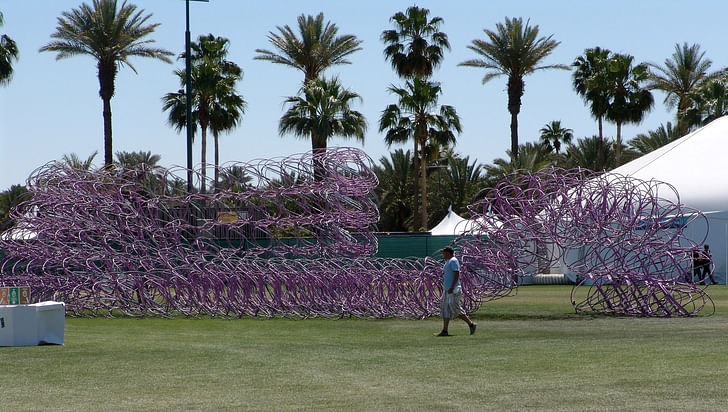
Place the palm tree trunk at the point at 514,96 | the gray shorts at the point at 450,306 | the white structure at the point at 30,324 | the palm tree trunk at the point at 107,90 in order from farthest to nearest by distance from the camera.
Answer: the palm tree trunk at the point at 514,96, the palm tree trunk at the point at 107,90, the gray shorts at the point at 450,306, the white structure at the point at 30,324

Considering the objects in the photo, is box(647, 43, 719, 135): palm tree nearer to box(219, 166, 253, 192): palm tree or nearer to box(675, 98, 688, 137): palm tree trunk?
box(675, 98, 688, 137): palm tree trunk

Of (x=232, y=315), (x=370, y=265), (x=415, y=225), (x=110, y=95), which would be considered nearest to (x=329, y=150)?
(x=370, y=265)

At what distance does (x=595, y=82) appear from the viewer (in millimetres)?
57125

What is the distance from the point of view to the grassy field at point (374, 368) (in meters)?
10.3

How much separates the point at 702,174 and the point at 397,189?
23391 millimetres

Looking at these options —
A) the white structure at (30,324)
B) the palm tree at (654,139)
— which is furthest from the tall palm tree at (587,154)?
the white structure at (30,324)

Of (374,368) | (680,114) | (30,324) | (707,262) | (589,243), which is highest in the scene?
(680,114)

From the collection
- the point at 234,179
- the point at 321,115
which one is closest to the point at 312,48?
the point at 321,115

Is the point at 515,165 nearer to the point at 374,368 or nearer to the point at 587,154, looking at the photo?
the point at 587,154

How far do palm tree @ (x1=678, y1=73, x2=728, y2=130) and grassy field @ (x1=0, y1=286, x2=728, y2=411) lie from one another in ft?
118

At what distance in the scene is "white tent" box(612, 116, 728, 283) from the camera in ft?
123

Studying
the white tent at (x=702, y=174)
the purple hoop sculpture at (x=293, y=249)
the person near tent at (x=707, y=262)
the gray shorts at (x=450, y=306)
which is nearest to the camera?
the gray shorts at (x=450, y=306)

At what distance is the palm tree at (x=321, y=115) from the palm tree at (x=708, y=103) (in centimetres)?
1998

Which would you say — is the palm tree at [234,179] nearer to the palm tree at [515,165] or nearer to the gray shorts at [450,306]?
the gray shorts at [450,306]
